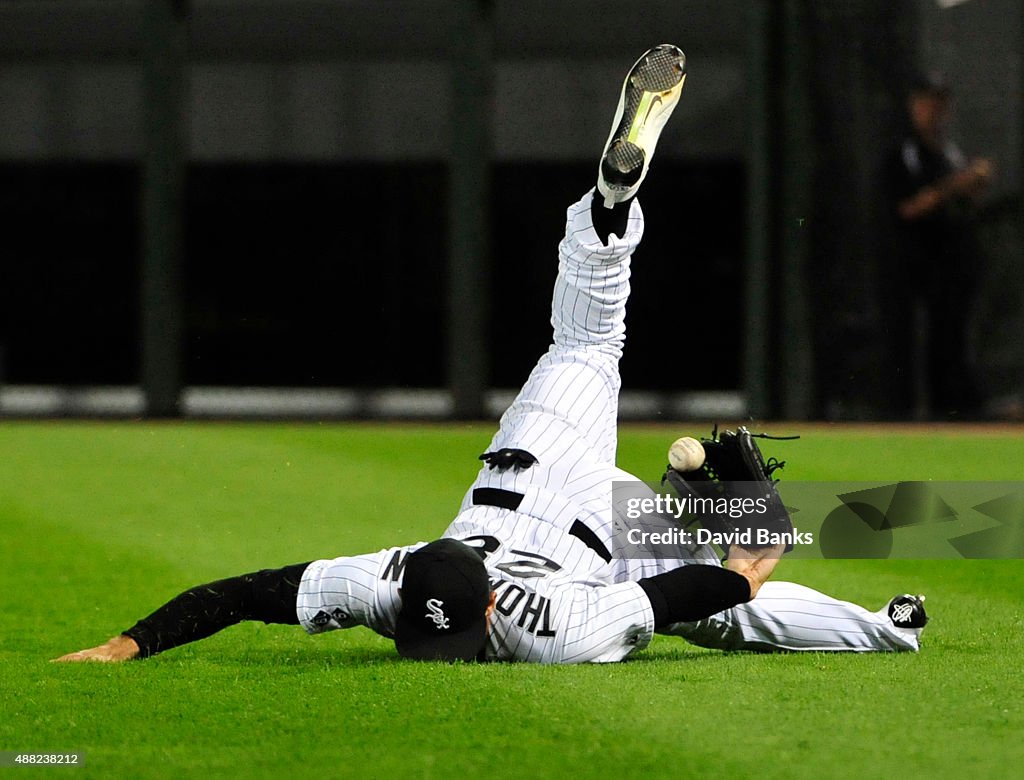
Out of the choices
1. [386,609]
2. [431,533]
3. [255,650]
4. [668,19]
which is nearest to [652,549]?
[386,609]

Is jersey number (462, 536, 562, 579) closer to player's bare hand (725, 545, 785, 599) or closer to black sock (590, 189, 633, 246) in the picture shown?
player's bare hand (725, 545, 785, 599)

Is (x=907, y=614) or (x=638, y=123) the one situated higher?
(x=638, y=123)

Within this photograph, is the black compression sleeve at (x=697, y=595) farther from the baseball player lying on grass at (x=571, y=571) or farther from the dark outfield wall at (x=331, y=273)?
the dark outfield wall at (x=331, y=273)

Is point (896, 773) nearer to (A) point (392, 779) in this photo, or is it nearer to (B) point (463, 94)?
(A) point (392, 779)

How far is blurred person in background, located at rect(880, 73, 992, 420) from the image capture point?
1510cm

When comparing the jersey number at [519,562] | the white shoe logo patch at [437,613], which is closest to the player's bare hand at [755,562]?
the jersey number at [519,562]

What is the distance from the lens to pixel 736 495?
5129 mm

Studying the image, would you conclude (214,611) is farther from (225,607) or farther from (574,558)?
(574,558)

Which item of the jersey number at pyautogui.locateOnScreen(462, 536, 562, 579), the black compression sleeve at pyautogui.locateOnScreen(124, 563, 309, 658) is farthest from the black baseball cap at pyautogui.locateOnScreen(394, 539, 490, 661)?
the black compression sleeve at pyautogui.locateOnScreen(124, 563, 309, 658)

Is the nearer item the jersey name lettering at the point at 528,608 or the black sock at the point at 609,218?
the jersey name lettering at the point at 528,608

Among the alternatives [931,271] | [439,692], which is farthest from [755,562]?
[931,271]

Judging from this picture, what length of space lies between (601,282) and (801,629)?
56.8 inches

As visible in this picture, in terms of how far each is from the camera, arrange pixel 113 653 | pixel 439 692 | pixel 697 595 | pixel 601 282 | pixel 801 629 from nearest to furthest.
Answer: pixel 439 692, pixel 697 595, pixel 113 653, pixel 801 629, pixel 601 282

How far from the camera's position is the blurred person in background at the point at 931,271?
15102 millimetres
